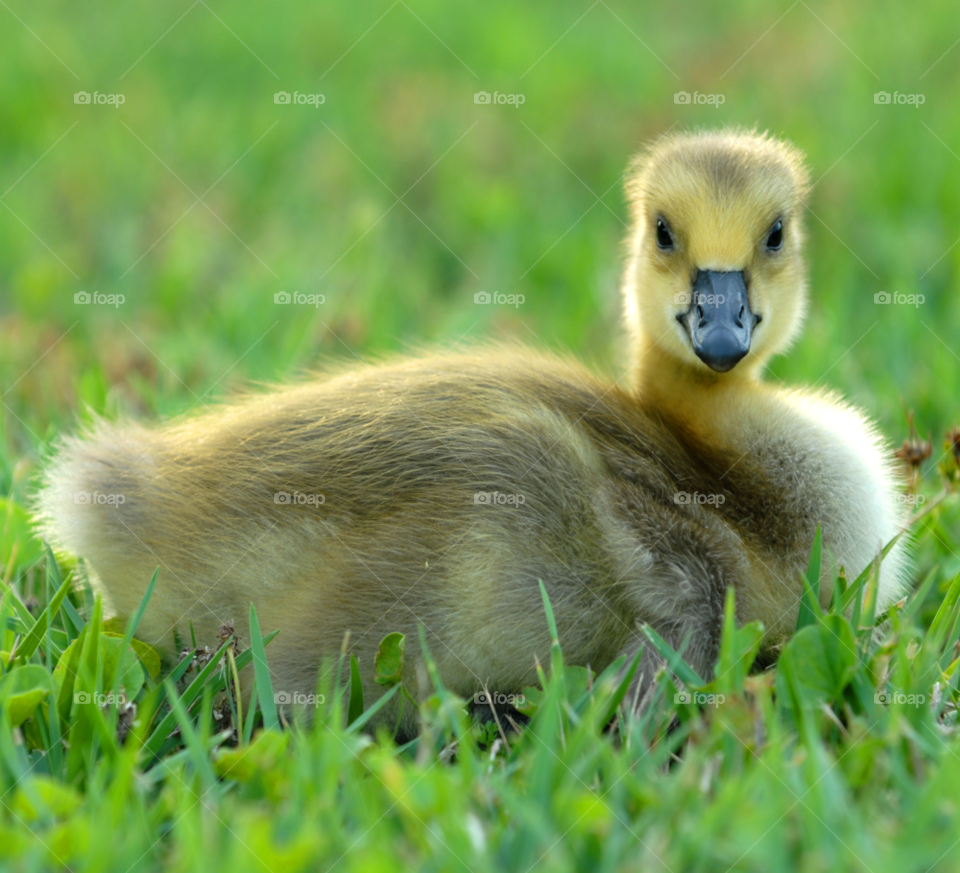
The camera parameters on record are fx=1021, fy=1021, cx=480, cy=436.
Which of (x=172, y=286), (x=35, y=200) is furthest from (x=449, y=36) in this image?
(x=172, y=286)

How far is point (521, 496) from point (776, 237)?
3.18 ft

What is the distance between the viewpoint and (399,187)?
5164 millimetres

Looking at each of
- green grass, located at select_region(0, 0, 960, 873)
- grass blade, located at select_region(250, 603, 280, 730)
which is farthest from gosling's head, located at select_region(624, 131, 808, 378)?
grass blade, located at select_region(250, 603, 280, 730)

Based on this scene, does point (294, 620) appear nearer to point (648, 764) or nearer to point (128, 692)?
point (128, 692)

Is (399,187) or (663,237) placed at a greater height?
(399,187)

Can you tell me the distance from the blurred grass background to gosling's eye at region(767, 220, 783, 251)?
1.98 ft

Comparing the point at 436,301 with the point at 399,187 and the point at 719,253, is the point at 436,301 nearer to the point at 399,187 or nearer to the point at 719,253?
the point at 399,187

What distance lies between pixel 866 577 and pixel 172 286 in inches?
118

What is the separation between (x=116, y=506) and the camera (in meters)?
2.12

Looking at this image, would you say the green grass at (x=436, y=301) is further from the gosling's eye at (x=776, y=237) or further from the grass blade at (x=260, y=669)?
the gosling's eye at (x=776, y=237)

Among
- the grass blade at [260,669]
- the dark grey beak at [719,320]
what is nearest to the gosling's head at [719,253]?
the dark grey beak at [719,320]

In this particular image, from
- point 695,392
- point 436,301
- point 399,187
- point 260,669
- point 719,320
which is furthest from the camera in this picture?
point 399,187

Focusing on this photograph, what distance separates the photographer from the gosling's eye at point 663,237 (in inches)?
93.4

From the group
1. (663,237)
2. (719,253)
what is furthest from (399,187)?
(719,253)
